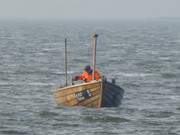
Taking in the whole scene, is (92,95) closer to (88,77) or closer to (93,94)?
(93,94)

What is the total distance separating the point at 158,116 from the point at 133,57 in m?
42.0

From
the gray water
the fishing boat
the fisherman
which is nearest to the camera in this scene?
the gray water

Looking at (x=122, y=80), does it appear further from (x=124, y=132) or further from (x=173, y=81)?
(x=124, y=132)

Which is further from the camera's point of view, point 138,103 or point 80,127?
point 138,103

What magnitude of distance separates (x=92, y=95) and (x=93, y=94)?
12cm

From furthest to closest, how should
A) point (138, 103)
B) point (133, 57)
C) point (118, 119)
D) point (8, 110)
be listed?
point (133, 57) < point (138, 103) < point (8, 110) < point (118, 119)

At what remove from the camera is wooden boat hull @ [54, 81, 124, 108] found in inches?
1580

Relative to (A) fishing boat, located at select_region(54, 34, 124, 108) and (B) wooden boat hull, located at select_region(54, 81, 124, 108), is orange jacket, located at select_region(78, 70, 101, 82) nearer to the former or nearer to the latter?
(A) fishing boat, located at select_region(54, 34, 124, 108)

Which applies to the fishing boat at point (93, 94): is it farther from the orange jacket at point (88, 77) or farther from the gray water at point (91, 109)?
the gray water at point (91, 109)

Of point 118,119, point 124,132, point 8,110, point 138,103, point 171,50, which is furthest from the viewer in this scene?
point 171,50

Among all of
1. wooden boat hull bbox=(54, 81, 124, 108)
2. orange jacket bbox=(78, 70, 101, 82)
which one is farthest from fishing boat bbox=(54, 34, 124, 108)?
orange jacket bbox=(78, 70, 101, 82)

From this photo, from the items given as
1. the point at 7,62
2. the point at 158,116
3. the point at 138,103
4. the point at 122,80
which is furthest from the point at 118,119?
the point at 7,62

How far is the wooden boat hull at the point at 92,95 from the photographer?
40.1 metres

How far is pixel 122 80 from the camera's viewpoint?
56.3m
